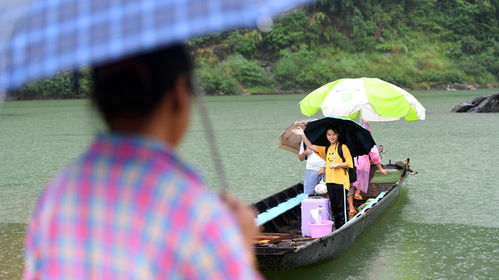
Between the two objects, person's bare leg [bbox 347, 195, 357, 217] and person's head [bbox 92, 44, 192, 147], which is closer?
person's head [bbox 92, 44, 192, 147]

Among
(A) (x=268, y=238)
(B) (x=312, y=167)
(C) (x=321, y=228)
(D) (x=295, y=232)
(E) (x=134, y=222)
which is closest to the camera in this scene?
(E) (x=134, y=222)

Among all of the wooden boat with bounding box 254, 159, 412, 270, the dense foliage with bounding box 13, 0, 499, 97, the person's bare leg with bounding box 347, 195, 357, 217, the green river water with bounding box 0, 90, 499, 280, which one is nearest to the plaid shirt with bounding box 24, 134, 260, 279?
the green river water with bounding box 0, 90, 499, 280

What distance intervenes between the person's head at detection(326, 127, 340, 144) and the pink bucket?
790 millimetres

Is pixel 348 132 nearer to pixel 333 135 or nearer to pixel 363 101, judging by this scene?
pixel 333 135

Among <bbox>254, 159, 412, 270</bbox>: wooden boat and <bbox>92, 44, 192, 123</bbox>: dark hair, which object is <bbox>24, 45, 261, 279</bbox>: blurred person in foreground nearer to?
<bbox>92, 44, 192, 123</bbox>: dark hair

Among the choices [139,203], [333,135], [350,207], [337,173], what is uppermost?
[139,203]

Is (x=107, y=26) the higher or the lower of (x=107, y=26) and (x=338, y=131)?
the higher

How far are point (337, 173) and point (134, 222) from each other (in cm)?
674

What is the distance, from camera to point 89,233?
38.8 inches

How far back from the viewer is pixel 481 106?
33.0 meters

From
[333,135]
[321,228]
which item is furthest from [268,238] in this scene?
[333,135]

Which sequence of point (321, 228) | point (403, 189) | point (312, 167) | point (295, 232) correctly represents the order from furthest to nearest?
1. point (403, 189)
2. point (312, 167)
3. point (295, 232)
4. point (321, 228)

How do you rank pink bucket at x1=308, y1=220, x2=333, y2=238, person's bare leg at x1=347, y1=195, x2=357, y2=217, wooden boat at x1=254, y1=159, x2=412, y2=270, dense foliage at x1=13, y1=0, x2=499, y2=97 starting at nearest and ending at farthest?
wooden boat at x1=254, y1=159, x2=412, y2=270
pink bucket at x1=308, y1=220, x2=333, y2=238
person's bare leg at x1=347, y1=195, x2=357, y2=217
dense foliage at x1=13, y1=0, x2=499, y2=97

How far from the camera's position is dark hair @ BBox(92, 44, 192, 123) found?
3.38 feet
